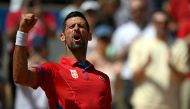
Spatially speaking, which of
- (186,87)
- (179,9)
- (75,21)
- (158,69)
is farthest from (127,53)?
(75,21)

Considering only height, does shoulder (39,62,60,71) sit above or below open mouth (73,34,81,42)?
below

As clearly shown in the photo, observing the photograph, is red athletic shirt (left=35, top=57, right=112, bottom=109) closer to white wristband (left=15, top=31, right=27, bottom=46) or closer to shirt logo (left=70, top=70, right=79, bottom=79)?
shirt logo (left=70, top=70, right=79, bottom=79)

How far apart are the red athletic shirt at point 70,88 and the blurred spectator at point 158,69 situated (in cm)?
388

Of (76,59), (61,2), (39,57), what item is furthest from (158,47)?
(76,59)

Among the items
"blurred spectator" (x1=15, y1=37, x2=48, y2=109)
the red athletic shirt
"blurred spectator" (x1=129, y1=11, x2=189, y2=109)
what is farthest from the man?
"blurred spectator" (x1=129, y1=11, x2=189, y2=109)

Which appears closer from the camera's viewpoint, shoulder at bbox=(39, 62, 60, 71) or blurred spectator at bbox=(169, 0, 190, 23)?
shoulder at bbox=(39, 62, 60, 71)

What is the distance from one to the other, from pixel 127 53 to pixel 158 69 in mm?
776

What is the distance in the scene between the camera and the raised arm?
5969 millimetres

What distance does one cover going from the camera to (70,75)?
251 inches

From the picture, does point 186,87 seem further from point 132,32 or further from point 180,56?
point 132,32

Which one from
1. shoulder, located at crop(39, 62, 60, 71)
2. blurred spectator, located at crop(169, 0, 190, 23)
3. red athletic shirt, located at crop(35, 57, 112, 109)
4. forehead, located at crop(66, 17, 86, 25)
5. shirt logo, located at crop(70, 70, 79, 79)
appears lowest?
red athletic shirt, located at crop(35, 57, 112, 109)

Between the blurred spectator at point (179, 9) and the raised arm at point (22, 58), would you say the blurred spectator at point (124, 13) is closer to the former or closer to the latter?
the blurred spectator at point (179, 9)

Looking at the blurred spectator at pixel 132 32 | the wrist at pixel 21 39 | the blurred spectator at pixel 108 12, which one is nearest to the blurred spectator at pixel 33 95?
the blurred spectator at pixel 132 32

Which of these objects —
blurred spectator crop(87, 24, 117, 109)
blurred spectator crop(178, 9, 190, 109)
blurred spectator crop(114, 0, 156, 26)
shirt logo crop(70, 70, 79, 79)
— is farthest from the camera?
blurred spectator crop(114, 0, 156, 26)
